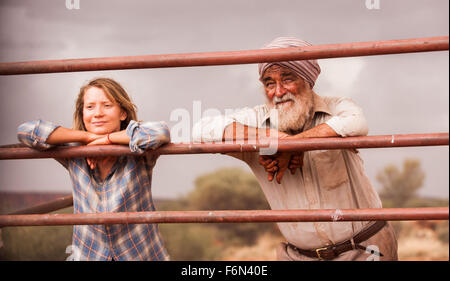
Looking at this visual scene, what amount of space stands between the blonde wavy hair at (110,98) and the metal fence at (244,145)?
26cm

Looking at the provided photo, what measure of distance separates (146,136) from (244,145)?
27cm

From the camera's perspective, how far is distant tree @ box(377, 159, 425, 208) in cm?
481

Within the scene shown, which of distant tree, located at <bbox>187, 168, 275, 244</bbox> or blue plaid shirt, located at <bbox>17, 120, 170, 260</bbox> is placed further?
distant tree, located at <bbox>187, 168, 275, 244</bbox>

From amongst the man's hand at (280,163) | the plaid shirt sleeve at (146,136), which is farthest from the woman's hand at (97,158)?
the man's hand at (280,163)

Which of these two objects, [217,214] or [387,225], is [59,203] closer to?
[217,214]

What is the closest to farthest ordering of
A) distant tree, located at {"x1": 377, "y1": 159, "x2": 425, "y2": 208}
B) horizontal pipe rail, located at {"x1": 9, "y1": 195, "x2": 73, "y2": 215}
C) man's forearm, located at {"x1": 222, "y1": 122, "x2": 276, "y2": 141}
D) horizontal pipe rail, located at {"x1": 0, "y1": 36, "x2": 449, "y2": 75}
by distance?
1. horizontal pipe rail, located at {"x1": 0, "y1": 36, "x2": 449, "y2": 75}
2. man's forearm, located at {"x1": 222, "y1": 122, "x2": 276, "y2": 141}
3. horizontal pipe rail, located at {"x1": 9, "y1": 195, "x2": 73, "y2": 215}
4. distant tree, located at {"x1": 377, "y1": 159, "x2": 425, "y2": 208}

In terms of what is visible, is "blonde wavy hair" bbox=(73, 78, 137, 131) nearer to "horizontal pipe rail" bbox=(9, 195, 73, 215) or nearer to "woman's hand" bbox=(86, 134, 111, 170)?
"woman's hand" bbox=(86, 134, 111, 170)

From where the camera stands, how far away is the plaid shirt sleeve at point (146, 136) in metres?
1.52

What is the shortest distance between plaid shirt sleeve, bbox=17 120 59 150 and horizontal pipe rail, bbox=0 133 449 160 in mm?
21

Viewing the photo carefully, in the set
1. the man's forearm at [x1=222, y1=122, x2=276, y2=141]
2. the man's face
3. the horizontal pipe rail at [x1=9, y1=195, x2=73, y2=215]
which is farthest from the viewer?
the horizontal pipe rail at [x1=9, y1=195, x2=73, y2=215]

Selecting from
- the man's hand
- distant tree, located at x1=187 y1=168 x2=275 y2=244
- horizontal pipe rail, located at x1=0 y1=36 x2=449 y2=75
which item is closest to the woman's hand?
horizontal pipe rail, located at x1=0 y1=36 x2=449 y2=75

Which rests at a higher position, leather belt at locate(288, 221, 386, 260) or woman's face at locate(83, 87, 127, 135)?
woman's face at locate(83, 87, 127, 135)
